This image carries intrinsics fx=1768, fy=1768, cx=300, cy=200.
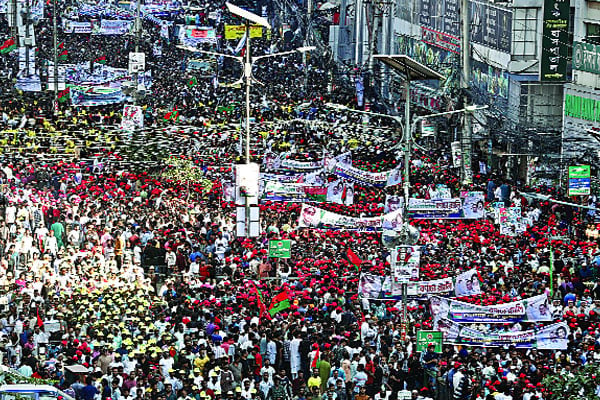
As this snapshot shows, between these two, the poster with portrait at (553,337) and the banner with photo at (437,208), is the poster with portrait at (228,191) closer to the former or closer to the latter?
the banner with photo at (437,208)

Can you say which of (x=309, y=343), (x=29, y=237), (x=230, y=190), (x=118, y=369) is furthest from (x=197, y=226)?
(x=118, y=369)

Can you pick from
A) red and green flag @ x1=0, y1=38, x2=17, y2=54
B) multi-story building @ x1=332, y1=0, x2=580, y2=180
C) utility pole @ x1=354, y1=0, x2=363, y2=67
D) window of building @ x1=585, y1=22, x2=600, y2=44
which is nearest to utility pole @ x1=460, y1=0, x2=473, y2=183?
multi-story building @ x1=332, y1=0, x2=580, y2=180

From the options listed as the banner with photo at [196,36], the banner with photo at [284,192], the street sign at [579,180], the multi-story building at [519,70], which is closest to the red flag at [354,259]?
the banner with photo at [284,192]

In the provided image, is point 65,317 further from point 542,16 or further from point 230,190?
point 542,16

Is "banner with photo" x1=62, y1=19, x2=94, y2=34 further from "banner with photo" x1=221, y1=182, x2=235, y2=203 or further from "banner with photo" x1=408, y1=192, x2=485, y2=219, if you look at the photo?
"banner with photo" x1=408, y1=192, x2=485, y2=219

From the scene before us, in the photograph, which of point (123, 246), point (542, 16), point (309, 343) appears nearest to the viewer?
point (309, 343)

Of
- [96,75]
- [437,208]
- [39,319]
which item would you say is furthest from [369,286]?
[96,75]
